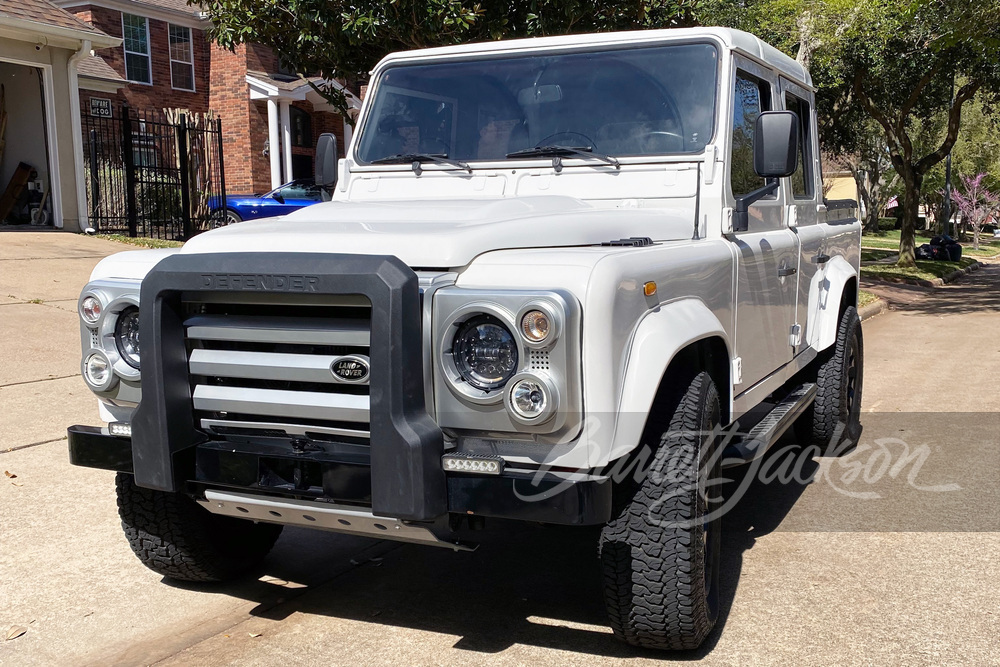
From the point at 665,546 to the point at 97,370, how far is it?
195 cm

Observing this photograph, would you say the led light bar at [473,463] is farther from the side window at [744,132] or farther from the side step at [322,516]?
the side window at [744,132]

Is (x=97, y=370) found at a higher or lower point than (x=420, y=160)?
lower

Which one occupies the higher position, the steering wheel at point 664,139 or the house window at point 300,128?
the house window at point 300,128

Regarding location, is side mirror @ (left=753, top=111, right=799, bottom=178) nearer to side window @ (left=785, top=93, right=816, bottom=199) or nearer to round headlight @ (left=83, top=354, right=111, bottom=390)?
side window @ (left=785, top=93, right=816, bottom=199)

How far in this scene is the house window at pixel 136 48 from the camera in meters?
26.0

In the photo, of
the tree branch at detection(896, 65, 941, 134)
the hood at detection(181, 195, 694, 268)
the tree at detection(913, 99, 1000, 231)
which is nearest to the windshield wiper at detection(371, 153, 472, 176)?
the hood at detection(181, 195, 694, 268)

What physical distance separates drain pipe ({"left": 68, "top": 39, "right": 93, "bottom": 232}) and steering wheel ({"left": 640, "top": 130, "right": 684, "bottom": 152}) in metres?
13.6

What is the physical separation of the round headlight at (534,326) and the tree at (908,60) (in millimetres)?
14746

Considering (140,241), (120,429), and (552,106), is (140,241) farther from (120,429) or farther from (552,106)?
(120,429)

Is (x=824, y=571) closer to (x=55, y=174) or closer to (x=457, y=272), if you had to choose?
(x=457, y=272)

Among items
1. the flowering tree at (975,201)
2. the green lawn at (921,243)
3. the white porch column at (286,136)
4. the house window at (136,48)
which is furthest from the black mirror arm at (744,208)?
the flowering tree at (975,201)

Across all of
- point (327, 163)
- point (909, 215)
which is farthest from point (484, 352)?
point (909, 215)

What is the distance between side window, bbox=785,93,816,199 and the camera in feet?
17.6

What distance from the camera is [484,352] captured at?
2863 millimetres
